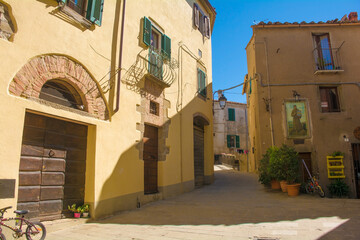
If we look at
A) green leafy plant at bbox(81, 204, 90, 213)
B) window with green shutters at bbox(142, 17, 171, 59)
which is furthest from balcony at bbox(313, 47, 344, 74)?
green leafy plant at bbox(81, 204, 90, 213)

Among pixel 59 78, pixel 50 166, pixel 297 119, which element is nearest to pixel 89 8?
pixel 59 78

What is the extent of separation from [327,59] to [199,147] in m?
8.14

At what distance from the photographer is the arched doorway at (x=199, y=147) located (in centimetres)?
1205

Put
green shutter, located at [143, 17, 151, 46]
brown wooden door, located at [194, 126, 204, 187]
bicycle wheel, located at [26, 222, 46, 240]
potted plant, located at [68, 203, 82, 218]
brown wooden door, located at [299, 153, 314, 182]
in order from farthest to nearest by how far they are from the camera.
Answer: brown wooden door, located at [194, 126, 204, 187] < brown wooden door, located at [299, 153, 314, 182] < green shutter, located at [143, 17, 151, 46] < potted plant, located at [68, 203, 82, 218] < bicycle wheel, located at [26, 222, 46, 240]

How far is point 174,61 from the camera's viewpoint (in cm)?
1019

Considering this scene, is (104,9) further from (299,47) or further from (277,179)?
(299,47)

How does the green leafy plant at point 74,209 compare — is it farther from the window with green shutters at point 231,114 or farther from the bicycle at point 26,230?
the window with green shutters at point 231,114

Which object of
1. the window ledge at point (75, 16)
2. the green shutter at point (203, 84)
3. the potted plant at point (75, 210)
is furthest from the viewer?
the green shutter at point (203, 84)

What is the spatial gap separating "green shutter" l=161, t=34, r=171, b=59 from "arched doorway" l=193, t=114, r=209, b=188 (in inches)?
134

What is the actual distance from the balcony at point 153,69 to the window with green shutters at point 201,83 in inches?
98.5

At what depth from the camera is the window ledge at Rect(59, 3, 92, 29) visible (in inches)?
215

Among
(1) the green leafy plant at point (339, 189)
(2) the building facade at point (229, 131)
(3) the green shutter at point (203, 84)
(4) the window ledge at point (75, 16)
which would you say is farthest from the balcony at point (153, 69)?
(2) the building facade at point (229, 131)

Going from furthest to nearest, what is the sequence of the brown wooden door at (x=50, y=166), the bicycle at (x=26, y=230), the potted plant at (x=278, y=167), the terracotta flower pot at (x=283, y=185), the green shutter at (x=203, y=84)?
the green shutter at (x=203, y=84), the terracotta flower pot at (x=283, y=185), the potted plant at (x=278, y=167), the brown wooden door at (x=50, y=166), the bicycle at (x=26, y=230)

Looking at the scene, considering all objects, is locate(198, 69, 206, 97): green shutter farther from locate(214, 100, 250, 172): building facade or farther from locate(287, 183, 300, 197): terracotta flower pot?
locate(214, 100, 250, 172): building facade
